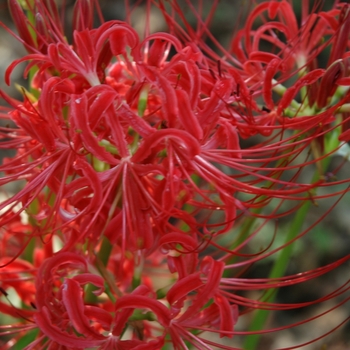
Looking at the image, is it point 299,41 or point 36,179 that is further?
point 299,41

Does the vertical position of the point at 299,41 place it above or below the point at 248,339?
above

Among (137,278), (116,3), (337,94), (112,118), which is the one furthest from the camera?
(116,3)

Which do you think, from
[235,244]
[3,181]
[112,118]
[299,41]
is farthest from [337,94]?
[3,181]

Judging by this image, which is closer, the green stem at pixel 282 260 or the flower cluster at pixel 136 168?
the flower cluster at pixel 136 168

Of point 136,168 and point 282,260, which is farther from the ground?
point 136,168

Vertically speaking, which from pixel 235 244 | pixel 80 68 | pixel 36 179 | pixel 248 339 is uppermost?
pixel 80 68

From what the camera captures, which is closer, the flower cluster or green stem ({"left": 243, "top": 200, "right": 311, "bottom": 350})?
the flower cluster

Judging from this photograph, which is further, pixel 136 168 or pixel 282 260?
pixel 282 260

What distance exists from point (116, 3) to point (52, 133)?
6.76 feet

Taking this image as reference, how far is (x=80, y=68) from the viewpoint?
85cm

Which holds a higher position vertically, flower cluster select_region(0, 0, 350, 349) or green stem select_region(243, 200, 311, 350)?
flower cluster select_region(0, 0, 350, 349)

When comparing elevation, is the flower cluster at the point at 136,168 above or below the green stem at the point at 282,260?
above

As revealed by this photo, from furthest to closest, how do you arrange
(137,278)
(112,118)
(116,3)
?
(116,3) < (137,278) < (112,118)

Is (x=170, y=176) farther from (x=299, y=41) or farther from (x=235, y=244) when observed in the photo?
(x=299, y=41)
